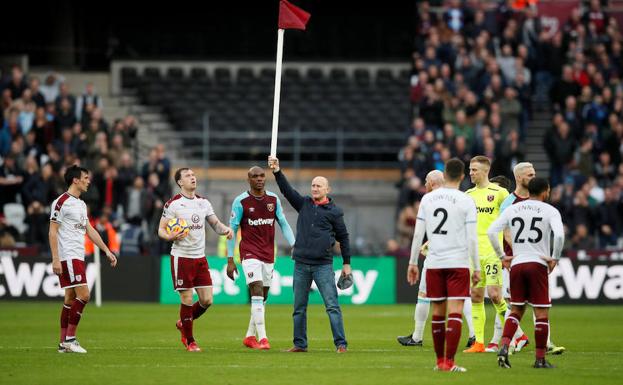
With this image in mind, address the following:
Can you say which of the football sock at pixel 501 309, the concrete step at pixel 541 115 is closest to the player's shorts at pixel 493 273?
the football sock at pixel 501 309

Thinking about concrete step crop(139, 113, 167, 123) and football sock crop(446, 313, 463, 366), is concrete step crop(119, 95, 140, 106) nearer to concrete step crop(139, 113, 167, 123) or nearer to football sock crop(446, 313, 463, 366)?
concrete step crop(139, 113, 167, 123)

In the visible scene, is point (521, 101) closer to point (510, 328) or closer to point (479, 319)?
point (479, 319)

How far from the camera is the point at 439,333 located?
1454 centimetres

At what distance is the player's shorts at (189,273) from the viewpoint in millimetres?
17562

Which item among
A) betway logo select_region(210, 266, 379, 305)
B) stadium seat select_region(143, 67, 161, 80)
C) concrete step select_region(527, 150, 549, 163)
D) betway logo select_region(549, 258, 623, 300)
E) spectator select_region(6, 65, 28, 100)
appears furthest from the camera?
stadium seat select_region(143, 67, 161, 80)

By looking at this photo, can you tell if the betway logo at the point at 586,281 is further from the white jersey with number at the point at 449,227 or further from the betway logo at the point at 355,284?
the white jersey with number at the point at 449,227

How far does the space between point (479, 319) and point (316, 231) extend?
2.53 meters

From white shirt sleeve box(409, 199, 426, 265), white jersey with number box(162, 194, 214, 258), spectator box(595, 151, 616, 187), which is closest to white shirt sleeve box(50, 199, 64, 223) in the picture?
white jersey with number box(162, 194, 214, 258)

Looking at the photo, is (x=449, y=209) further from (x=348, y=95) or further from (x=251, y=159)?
(x=348, y=95)

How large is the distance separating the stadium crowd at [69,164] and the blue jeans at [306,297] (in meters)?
13.9

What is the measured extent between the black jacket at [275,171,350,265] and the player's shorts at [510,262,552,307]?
112 inches

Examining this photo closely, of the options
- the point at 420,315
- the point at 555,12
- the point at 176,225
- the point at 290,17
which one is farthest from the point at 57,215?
the point at 555,12

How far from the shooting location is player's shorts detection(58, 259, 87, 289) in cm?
1725

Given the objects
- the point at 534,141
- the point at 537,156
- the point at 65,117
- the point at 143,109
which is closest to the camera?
the point at 65,117
